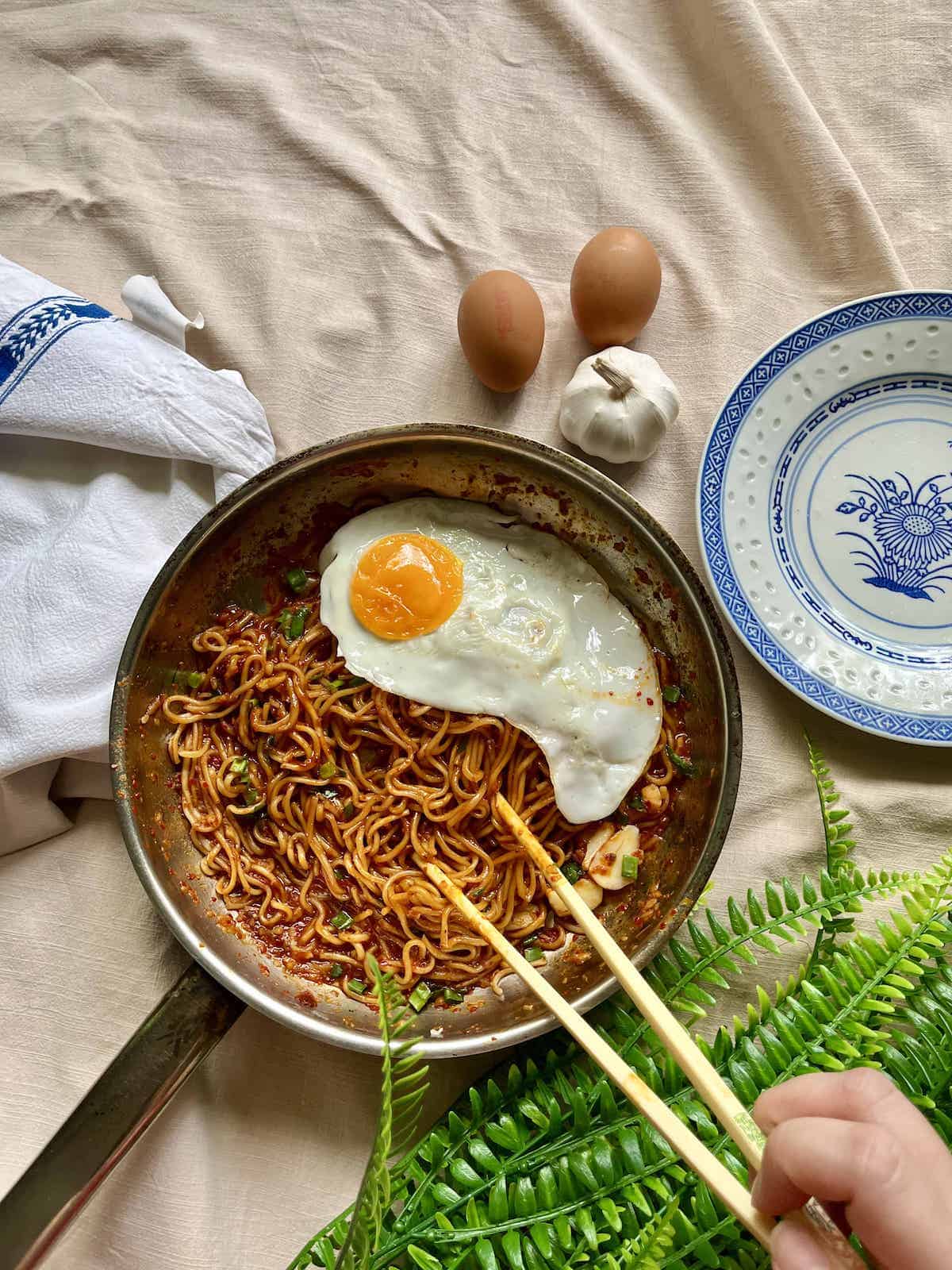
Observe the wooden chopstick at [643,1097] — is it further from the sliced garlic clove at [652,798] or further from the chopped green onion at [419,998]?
the sliced garlic clove at [652,798]

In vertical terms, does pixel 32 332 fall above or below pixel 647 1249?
above

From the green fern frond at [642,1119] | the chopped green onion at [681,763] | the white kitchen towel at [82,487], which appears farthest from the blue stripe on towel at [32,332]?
the green fern frond at [642,1119]

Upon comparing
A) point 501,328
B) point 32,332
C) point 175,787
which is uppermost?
point 501,328

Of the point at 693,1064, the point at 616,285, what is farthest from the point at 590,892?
the point at 616,285

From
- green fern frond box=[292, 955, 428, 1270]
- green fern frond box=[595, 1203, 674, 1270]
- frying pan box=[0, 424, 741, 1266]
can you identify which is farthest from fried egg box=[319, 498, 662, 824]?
green fern frond box=[595, 1203, 674, 1270]

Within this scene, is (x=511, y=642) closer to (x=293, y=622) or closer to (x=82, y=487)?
(x=293, y=622)

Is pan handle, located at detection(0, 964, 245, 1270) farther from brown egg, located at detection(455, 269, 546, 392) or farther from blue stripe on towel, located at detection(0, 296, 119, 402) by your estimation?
brown egg, located at detection(455, 269, 546, 392)

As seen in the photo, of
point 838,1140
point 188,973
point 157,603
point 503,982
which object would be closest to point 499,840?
point 503,982
